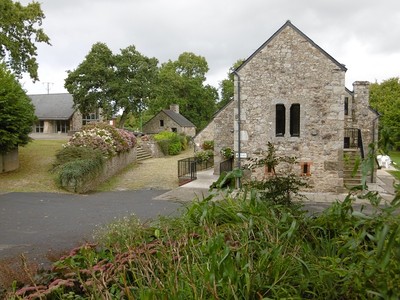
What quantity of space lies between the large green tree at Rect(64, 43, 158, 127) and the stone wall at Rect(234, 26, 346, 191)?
28.4 meters

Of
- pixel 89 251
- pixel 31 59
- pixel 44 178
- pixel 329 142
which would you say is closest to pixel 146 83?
pixel 31 59

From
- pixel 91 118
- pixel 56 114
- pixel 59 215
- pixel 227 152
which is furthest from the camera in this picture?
pixel 91 118

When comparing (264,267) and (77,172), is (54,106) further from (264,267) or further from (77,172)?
(264,267)

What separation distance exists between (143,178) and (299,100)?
9307mm

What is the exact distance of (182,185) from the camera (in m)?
17.7

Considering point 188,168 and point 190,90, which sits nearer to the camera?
point 188,168

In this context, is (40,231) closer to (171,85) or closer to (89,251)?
(89,251)

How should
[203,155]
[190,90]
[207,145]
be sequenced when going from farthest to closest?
[190,90] < [207,145] < [203,155]

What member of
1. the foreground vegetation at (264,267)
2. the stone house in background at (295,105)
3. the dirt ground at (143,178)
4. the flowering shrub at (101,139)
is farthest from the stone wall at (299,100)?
the foreground vegetation at (264,267)

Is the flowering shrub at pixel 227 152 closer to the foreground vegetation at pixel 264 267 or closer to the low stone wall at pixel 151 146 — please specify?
the low stone wall at pixel 151 146

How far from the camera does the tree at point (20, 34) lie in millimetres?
22641

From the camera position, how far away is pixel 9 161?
18203 mm

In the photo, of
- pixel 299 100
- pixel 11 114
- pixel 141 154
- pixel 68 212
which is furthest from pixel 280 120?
pixel 141 154

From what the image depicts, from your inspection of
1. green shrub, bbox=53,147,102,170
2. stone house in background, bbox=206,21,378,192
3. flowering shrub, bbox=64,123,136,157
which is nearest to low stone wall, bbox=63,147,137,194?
flowering shrub, bbox=64,123,136,157
